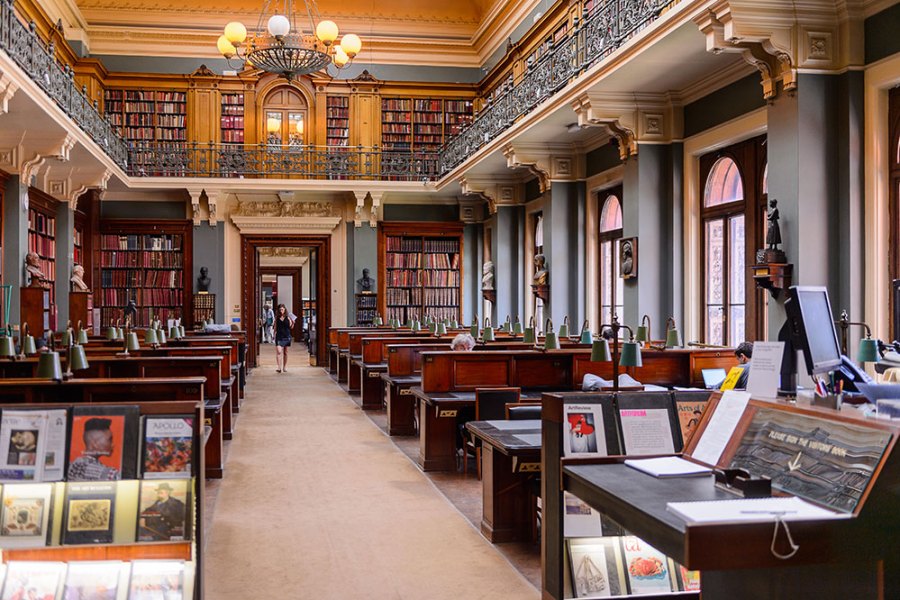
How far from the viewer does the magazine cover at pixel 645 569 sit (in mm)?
3465

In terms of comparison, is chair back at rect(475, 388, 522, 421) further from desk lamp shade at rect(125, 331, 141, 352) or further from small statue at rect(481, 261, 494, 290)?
small statue at rect(481, 261, 494, 290)

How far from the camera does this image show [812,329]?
9.39ft

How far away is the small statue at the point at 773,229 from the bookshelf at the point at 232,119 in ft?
42.2

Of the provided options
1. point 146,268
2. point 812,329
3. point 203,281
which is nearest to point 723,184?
point 812,329

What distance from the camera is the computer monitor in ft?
9.19

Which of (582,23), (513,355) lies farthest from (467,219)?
(513,355)

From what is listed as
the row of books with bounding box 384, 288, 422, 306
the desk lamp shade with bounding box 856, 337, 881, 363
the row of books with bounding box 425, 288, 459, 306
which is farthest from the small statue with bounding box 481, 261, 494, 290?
the desk lamp shade with bounding box 856, 337, 881, 363

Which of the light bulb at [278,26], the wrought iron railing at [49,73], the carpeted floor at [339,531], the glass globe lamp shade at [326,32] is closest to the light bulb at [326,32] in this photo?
the glass globe lamp shade at [326,32]

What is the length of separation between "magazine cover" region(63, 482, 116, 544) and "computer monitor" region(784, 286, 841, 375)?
2.45 metres

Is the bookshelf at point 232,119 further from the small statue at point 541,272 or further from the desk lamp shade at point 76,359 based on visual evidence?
the desk lamp shade at point 76,359

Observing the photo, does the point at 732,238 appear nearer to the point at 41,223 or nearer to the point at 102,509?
the point at 102,509

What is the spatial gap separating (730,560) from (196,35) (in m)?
17.3

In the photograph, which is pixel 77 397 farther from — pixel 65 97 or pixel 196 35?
pixel 196 35

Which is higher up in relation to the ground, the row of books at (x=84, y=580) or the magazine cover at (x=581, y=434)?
the magazine cover at (x=581, y=434)
